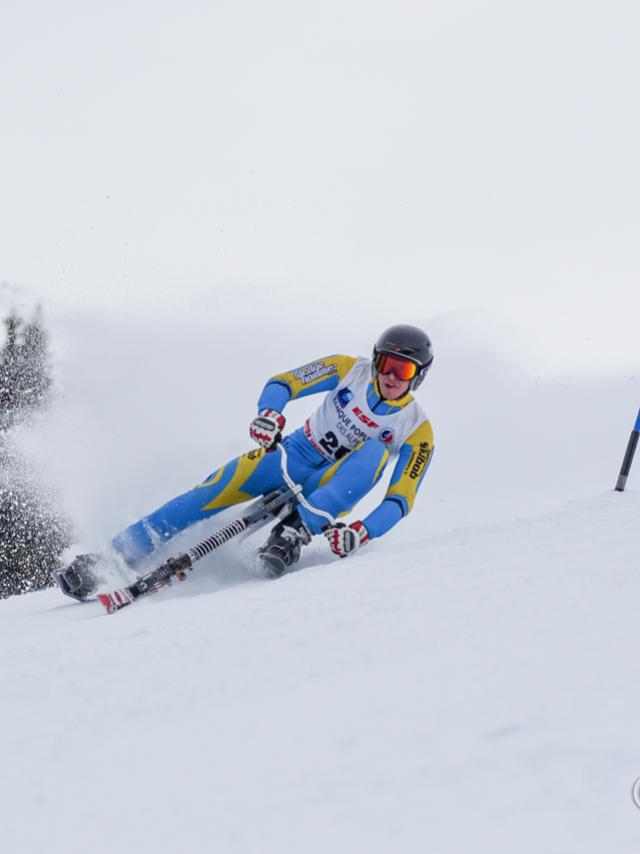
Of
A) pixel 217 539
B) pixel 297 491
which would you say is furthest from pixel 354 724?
pixel 297 491

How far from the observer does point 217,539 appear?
17.5 feet

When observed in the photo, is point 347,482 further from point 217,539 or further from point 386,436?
point 217,539

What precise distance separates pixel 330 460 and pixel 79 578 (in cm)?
183

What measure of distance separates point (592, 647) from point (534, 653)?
0.51 ft

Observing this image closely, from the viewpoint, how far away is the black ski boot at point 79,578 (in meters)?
5.40

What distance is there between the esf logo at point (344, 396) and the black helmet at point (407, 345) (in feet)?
1.00

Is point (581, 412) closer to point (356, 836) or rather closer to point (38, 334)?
point (356, 836)

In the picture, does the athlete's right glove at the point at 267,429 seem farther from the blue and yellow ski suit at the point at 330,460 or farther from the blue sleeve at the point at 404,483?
the blue sleeve at the point at 404,483

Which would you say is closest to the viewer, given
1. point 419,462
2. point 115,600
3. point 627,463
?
point 115,600

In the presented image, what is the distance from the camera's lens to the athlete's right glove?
551cm

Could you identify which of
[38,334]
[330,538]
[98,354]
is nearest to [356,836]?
[330,538]

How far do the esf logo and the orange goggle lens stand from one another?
34 centimetres

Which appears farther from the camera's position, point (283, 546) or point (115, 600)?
point (283, 546)

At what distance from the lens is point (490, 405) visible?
1544 cm
